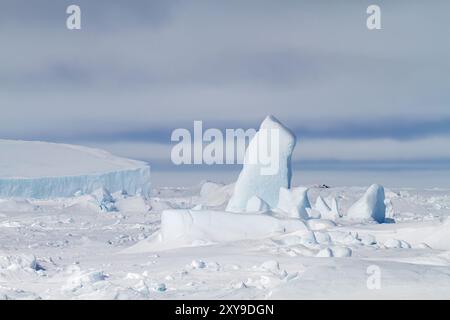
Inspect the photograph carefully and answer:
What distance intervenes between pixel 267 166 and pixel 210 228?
8087 millimetres

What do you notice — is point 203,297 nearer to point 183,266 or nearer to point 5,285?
point 183,266

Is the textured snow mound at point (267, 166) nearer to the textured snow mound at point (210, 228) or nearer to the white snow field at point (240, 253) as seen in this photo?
the white snow field at point (240, 253)

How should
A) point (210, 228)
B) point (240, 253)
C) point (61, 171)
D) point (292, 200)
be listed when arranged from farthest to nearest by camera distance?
point (61, 171)
point (292, 200)
point (210, 228)
point (240, 253)

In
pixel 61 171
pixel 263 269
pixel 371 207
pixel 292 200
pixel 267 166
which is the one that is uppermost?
pixel 267 166

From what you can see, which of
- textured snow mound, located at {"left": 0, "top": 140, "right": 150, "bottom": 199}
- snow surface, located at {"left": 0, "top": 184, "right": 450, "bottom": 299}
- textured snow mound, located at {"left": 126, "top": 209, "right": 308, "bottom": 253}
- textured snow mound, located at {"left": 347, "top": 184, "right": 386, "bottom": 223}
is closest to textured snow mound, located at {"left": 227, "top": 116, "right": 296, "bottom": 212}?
textured snow mound, located at {"left": 347, "top": 184, "right": 386, "bottom": 223}

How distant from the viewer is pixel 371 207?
21312mm

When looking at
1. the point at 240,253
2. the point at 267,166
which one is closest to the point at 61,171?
the point at 267,166

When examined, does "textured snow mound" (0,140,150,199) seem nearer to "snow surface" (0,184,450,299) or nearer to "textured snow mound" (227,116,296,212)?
"textured snow mound" (227,116,296,212)

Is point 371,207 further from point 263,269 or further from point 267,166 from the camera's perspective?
point 263,269

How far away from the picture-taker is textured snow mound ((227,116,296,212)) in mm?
21594

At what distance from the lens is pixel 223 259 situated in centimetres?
1031

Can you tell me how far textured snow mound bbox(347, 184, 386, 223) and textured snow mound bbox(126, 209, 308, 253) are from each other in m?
7.37

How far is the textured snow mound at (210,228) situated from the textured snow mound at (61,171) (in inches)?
1062
